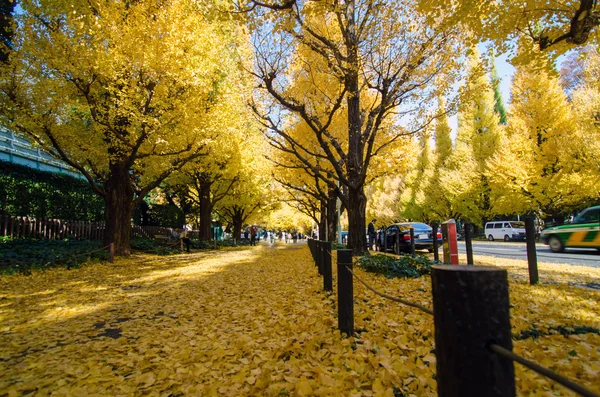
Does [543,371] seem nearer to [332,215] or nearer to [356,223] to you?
[356,223]

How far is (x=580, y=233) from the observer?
12.5 metres

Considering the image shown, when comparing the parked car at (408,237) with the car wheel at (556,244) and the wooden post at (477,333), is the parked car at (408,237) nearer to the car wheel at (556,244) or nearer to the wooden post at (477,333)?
the car wheel at (556,244)

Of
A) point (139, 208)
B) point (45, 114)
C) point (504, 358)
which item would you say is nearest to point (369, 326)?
point (504, 358)

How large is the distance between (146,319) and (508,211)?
29570mm

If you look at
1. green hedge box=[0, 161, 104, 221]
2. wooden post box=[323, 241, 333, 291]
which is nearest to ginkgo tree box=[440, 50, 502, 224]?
wooden post box=[323, 241, 333, 291]

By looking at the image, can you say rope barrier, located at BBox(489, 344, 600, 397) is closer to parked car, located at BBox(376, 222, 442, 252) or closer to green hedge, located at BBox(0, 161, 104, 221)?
parked car, located at BBox(376, 222, 442, 252)

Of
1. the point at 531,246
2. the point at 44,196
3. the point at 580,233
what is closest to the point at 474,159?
the point at 580,233

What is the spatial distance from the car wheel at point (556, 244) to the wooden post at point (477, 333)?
16.0 metres

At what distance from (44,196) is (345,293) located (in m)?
15.6

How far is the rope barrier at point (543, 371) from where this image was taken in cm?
79

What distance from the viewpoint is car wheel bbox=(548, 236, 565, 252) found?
1348cm

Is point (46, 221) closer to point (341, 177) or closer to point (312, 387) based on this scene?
point (341, 177)

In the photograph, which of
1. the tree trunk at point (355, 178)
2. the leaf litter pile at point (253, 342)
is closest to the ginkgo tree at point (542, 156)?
the tree trunk at point (355, 178)

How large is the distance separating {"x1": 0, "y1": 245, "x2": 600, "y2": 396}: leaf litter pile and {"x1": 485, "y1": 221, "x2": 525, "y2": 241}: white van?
1029 inches
